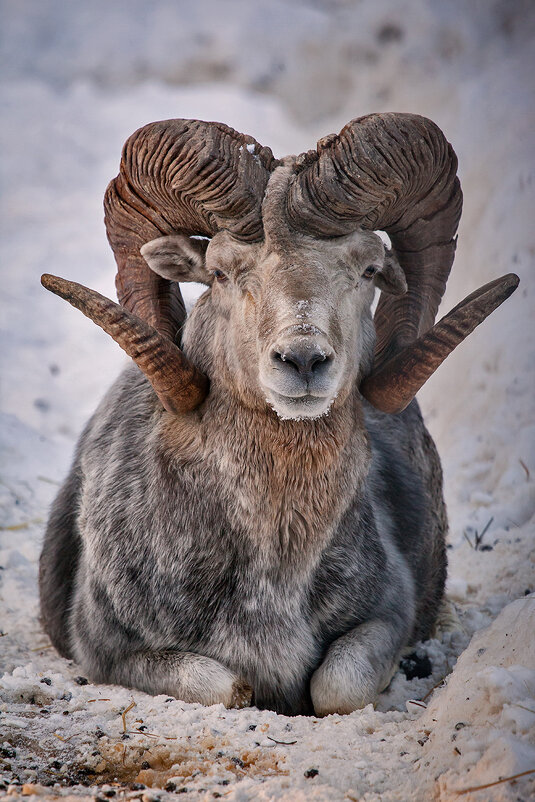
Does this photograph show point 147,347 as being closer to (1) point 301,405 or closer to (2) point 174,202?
(2) point 174,202

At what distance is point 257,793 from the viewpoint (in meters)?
2.55

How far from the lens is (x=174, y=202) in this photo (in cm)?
404

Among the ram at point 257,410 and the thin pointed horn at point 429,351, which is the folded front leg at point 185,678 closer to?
the ram at point 257,410

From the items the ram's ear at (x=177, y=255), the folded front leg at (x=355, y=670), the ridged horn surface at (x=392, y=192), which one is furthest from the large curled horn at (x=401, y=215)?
the folded front leg at (x=355, y=670)

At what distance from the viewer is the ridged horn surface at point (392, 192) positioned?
3.68 metres

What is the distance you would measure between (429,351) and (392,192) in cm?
83

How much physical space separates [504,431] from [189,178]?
466 centimetres

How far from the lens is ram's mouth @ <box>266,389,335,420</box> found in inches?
133

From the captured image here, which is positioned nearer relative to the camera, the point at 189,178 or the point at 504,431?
the point at 189,178

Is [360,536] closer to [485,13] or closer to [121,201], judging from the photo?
[121,201]

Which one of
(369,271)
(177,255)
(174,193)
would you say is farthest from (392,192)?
(177,255)

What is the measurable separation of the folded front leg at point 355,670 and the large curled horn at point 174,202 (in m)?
1.48

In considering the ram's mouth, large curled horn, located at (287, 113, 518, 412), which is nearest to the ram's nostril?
the ram's mouth

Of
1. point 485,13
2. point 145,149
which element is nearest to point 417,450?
point 145,149
